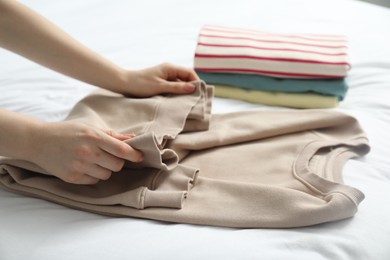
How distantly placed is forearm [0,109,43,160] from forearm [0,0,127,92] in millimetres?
237

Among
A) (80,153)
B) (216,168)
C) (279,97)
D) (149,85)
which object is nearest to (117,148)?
(80,153)

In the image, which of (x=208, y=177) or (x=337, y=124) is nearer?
(x=208, y=177)

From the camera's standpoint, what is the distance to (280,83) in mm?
1054

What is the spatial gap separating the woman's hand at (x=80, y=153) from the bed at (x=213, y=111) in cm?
6

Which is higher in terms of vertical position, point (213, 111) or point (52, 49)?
point (52, 49)

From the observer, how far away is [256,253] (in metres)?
0.63

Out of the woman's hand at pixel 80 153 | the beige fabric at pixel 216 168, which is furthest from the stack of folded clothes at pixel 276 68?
the woman's hand at pixel 80 153

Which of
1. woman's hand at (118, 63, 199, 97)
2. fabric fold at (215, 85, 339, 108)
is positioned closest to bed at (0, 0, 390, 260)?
fabric fold at (215, 85, 339, 108)

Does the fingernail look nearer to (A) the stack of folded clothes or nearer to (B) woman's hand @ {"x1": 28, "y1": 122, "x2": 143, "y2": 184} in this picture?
(A) the stack of folded clothes

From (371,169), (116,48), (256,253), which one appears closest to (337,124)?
(371,169)

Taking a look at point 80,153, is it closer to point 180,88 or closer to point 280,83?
point 180,88

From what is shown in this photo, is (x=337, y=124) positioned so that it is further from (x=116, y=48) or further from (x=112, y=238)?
(x=116, y=48)

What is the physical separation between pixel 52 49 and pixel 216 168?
39 centimetres

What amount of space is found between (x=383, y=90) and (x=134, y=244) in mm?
654
